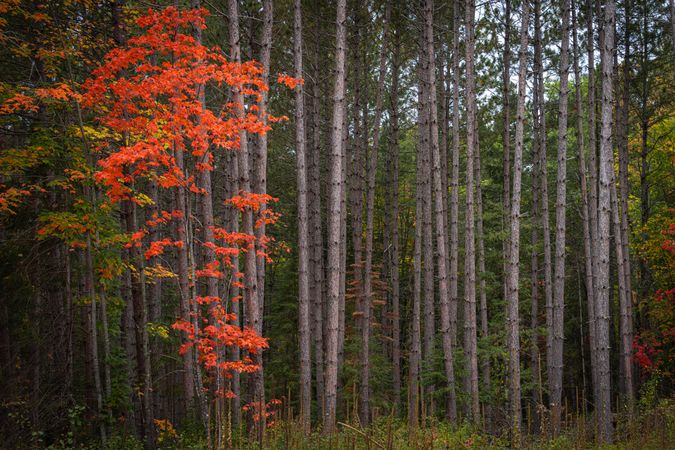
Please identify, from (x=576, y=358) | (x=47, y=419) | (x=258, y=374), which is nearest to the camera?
(x=47, y=419)

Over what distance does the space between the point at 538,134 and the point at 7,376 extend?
49.1 feet

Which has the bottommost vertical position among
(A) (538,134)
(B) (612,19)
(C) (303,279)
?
(C) (303,279)

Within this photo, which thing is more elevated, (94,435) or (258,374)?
(258,374)

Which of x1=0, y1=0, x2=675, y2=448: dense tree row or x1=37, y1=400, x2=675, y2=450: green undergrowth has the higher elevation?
x1=0, y1=0, x2=675, y2=448: dense tree row

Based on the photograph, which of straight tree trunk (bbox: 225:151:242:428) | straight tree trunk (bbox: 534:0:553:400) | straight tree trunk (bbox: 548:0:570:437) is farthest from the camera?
straight tree trunk (bbox: 534:0:553:400)

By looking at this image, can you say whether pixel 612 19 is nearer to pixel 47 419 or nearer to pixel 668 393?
pixel 47 419

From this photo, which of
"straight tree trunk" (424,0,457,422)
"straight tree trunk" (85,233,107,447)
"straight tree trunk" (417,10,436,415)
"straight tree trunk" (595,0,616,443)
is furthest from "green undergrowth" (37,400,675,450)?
"straight tree trunk" (417,10,436,415)

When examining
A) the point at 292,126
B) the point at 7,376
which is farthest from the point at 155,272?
the point at 292,126

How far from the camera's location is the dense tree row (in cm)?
737

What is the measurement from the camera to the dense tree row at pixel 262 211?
290 inches

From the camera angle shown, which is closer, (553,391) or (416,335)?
(553,391)

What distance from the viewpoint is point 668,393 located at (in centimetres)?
1678

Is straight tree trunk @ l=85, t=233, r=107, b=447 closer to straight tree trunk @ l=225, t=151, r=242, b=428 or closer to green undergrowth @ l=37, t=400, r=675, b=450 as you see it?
green undergrowth @ l=37, t=400, r=675, b=450

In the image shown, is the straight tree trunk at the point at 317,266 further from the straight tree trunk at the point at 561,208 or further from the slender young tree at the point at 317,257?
the straight tree trunk at the point at 561,208
